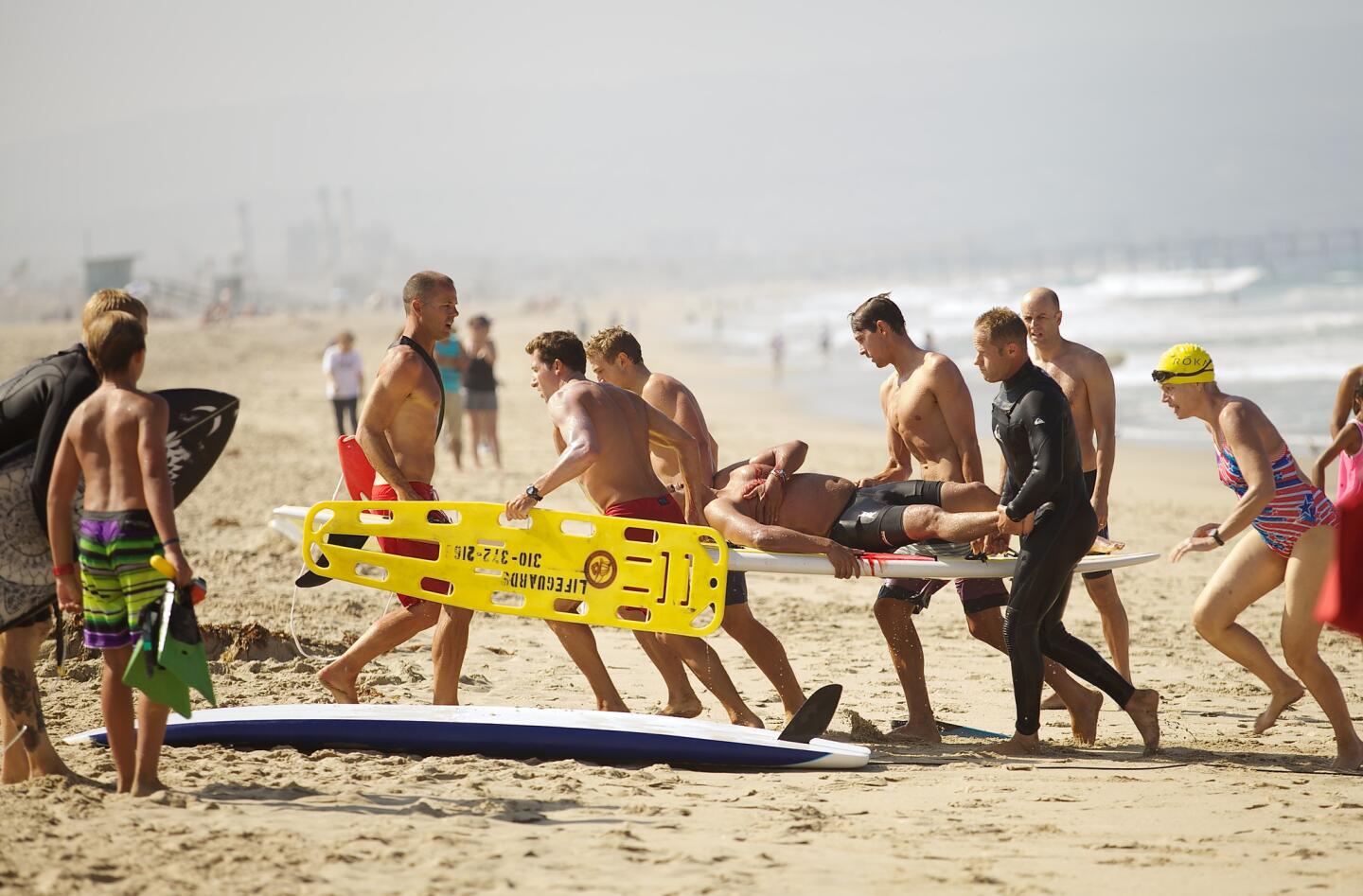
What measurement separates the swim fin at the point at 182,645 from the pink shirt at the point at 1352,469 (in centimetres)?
457

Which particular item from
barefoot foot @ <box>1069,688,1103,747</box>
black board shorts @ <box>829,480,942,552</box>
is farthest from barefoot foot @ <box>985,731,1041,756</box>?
black board shorts @ <box>829,480,942,552</box>

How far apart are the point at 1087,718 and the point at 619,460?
94.9 inches

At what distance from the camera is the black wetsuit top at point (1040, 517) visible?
5.14m

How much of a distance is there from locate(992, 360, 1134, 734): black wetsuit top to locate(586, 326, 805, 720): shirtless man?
3.52 feet

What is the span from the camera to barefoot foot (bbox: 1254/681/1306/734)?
18.8 ft

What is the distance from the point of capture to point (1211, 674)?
7242mm

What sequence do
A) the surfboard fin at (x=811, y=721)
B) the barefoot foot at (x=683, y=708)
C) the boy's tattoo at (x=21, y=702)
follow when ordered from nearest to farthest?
the boy's tattoo at (x=21, y=702) < the surfboard fin at (x=811, y=721) < the barefoot foot at (x=683, y=708)

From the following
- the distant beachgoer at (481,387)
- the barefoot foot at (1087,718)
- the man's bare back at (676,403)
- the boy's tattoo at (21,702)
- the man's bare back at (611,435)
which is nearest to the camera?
the boy's tattoo at (21,702)

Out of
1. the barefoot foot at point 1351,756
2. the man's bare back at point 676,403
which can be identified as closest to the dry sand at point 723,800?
the barefoot foot at point 1351,756

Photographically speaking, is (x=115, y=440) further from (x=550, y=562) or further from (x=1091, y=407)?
(x=1091, y=407)

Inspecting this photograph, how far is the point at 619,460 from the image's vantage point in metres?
5.78

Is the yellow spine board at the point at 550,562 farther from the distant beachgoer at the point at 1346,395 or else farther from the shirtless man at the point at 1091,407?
the distant beachgoer at the point at 1346,395

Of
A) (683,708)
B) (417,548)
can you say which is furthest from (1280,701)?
(417,548)

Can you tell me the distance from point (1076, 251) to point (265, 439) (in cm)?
16991
